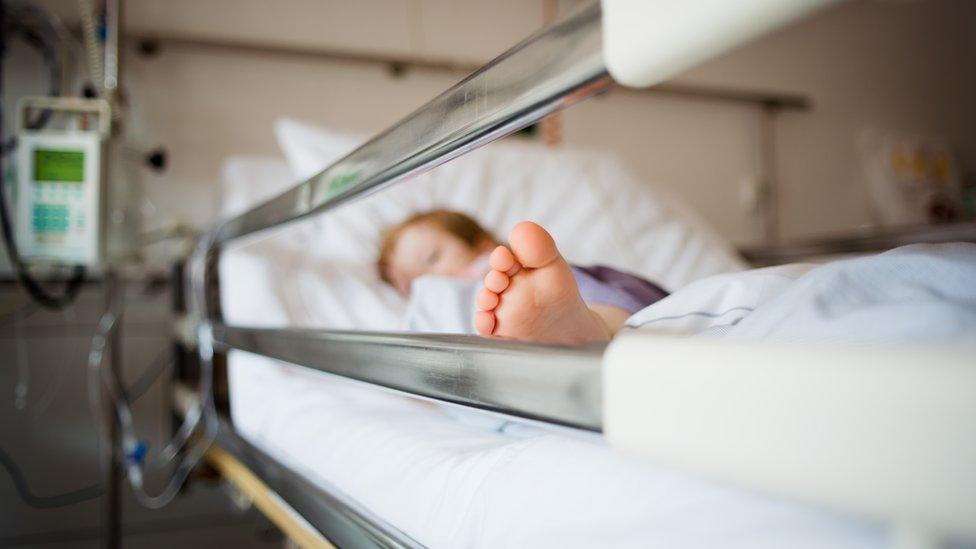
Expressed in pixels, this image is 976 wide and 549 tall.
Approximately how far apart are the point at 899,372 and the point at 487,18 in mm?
2201

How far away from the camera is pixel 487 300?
59 cm

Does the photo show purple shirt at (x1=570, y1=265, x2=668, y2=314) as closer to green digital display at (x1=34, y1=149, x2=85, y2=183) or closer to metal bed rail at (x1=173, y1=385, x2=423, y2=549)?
metal bed rail at (x1=173, y1=385, x2=423, y2=549)

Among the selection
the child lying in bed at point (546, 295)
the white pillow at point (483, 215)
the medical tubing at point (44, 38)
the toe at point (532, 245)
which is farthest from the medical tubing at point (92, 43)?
the toe at point (532, 245)

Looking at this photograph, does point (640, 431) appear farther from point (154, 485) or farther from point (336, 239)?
point (154, 485)

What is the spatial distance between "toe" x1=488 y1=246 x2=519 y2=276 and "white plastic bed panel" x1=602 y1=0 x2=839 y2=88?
0.78 feet

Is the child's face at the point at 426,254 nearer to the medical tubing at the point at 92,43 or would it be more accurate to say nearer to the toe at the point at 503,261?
the toe at the point at 503,261

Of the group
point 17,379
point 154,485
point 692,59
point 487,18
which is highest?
point 487,18

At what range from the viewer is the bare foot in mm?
543

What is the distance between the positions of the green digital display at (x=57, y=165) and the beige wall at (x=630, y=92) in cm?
44

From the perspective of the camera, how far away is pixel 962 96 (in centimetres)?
311

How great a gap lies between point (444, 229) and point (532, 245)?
2.63ft

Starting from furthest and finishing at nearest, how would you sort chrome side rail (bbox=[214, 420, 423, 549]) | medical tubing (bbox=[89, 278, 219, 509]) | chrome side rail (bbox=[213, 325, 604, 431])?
medical tubing (bbox=[89, 278, 219, 509]), chrome side rail (bbox=[214, 420, 423, 549]), chrome side rail (bbox=[213, 325, 604, 431])

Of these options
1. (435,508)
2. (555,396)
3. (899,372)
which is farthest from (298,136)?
(899,372)

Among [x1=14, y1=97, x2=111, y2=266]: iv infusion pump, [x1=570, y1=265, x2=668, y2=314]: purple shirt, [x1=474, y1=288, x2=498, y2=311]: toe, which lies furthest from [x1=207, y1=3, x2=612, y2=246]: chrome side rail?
[x1=14, y1=97, x2=111, y2=266]: iv infusion pump
